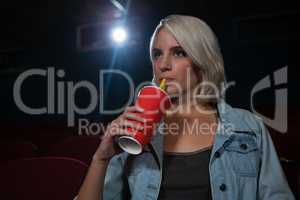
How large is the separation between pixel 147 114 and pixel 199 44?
441mm

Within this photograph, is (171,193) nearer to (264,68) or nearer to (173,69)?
(173,69)

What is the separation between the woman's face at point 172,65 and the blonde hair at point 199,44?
2cm

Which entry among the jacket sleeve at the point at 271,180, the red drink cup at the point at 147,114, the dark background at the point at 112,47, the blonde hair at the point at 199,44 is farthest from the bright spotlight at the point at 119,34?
the red drink cup at the point at 147,114

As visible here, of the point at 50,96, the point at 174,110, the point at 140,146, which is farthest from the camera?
the point at 50,96

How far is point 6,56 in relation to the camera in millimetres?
4695

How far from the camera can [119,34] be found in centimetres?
464

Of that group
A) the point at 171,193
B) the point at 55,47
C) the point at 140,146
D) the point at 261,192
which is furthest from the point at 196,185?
the point at 55,47

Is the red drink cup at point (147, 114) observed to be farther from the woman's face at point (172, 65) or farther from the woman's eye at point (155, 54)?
the woman's eye at point (155, 54)

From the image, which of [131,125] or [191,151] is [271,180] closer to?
[191,151]

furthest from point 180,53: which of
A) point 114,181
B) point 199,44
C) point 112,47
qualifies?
point 112,47

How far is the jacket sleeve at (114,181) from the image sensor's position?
3.86ft

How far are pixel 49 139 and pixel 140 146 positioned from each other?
318 centimetres

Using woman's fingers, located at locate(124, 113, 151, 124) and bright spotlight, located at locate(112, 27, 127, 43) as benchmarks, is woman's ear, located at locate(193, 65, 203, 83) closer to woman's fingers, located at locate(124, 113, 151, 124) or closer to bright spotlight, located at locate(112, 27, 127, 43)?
woman's fingers, located at locate(124, 113, 151, 124)

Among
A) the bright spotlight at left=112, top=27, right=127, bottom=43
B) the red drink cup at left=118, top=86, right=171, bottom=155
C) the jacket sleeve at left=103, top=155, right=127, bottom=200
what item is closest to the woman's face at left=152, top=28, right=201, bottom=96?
the red drink cup at left=118, top=86, right=171, bottom=155
